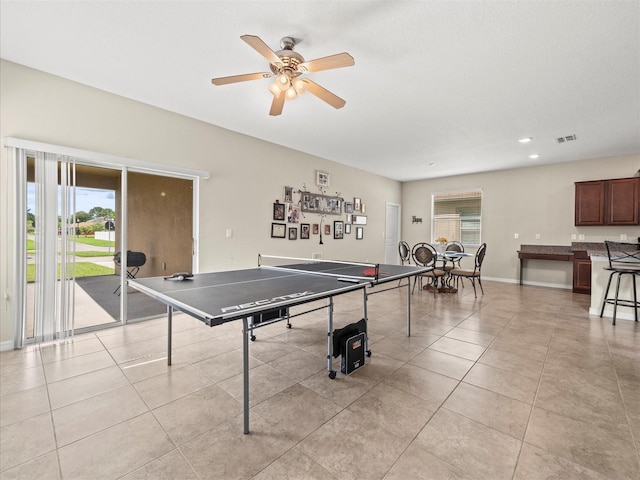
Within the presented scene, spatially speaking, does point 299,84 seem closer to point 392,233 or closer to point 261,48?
point 261,48

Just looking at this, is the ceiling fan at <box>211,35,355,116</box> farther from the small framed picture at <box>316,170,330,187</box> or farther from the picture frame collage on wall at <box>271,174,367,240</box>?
the small framed picture at <box>316,170,330,187</box>

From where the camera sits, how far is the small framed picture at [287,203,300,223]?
18.2ft

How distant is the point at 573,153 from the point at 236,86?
6368 millimetres

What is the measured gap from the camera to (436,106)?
367 centimetres

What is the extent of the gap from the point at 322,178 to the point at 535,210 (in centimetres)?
503

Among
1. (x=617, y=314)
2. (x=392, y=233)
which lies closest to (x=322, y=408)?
(x=617, y=314)

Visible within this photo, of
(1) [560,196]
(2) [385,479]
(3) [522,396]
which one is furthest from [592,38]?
(1) [560,196]

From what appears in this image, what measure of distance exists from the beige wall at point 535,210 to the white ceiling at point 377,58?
181 centimetres

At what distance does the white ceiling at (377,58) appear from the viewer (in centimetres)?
213

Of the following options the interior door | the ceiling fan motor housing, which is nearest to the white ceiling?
the ceiling fan motor housing

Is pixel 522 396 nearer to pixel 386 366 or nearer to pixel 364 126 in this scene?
pixel 386 366

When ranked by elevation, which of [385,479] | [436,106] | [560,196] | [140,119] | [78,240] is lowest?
[385,479]

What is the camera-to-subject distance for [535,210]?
263 inches

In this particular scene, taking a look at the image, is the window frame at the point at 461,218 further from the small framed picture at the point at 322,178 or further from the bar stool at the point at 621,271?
the small framed picture at the point at 322,178
